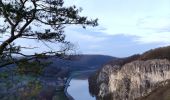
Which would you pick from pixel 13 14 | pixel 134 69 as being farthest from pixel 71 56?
pixel 134 69

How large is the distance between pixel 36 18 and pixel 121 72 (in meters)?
177

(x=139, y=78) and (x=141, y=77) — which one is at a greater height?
(x=141, y=77)

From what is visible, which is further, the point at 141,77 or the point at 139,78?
the point at 139,78

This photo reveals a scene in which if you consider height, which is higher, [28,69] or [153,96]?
[28,69]

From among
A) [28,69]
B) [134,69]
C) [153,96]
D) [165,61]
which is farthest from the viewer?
[134,69]

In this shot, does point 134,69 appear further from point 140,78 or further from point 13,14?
point 13,14

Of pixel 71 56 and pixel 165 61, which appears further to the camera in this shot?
pixel 165 61

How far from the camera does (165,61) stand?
179m

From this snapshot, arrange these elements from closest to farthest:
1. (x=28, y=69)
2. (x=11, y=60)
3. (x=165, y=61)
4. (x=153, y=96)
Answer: (x=11, y=60), (x=28, y=69), (x=153, y=96), (x=165, y=61)

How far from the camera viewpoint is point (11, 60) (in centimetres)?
2264

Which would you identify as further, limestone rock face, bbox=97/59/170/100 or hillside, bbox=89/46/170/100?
hillside, bbox=89/46/170/100

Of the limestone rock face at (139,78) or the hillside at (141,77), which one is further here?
the hillside at (141,77)

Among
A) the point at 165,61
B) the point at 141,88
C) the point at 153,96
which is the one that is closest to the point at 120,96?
the point at 141,88

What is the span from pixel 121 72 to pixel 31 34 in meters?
176
